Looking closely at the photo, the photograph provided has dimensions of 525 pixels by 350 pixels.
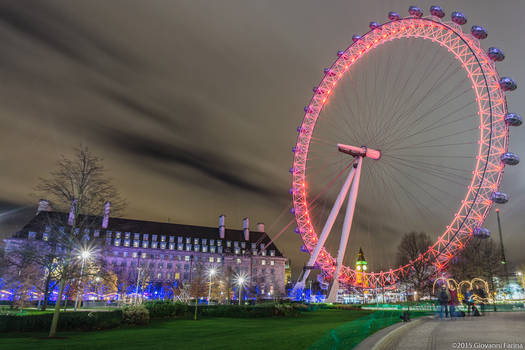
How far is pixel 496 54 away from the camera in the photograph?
34.7 m

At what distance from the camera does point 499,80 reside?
3569 centimetres

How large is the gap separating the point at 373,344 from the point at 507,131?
31119mm

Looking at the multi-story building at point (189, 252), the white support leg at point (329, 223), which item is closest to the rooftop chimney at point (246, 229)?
the multi-story building at point (189, 252)

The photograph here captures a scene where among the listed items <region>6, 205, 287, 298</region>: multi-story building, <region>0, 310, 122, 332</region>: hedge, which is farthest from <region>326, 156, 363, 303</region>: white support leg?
<region>6, 205, 287, 298</region>: multi-story building

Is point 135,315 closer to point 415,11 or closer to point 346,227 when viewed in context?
point 346,227

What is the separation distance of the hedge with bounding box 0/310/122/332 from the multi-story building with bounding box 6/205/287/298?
77.7m

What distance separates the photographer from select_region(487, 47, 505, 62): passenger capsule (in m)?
34.7

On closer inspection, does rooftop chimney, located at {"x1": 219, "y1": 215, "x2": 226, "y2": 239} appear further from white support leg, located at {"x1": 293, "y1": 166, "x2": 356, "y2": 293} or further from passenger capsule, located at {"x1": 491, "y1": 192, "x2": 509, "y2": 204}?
passenger capsule, located at {"x1": 491, "y1": 192, "x2": 509, "y2": 204}

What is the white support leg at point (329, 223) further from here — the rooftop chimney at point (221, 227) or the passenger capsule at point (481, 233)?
the rooftop chimney at point (221, 227)

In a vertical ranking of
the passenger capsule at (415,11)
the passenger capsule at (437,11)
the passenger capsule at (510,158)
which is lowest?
the passenger capsule at (510,158)

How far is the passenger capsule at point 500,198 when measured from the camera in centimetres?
3312

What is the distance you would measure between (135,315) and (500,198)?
33319 mm

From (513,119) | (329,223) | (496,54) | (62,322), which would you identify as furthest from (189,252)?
(496,54)

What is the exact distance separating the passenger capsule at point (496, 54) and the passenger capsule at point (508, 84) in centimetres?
196
